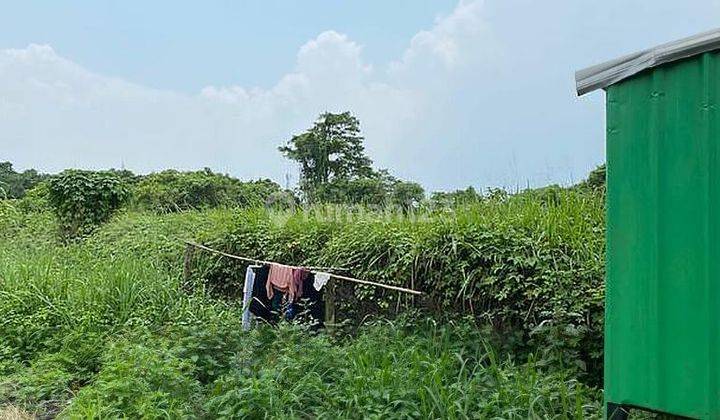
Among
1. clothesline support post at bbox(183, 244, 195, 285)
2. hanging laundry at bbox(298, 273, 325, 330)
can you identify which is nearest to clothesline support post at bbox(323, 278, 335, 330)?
hanging laundry at bbox(298, 273, 325, 330)

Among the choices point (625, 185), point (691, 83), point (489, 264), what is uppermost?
point (691, 83)

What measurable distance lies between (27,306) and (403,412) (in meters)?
4.08

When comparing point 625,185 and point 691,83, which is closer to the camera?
point 691,83

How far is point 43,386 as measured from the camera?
3.78 m

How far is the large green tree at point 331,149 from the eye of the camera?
12.4 metres

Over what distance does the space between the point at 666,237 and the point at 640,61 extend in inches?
23.8

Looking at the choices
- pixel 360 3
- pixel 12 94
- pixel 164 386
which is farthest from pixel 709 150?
pixel 12 94

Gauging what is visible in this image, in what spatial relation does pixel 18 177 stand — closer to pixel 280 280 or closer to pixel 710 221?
pixel 280 280

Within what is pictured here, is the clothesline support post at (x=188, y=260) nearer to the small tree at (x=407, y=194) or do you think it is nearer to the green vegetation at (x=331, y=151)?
the small tree at (x=407, y=194)

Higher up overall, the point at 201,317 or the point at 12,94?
the point at 12,94

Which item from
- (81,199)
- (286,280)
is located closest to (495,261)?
(286,280)

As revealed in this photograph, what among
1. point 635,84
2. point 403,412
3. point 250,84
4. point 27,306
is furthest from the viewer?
point 250,84

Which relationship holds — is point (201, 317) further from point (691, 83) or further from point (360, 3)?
point (360, 3)

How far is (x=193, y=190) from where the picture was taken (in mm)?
12680
